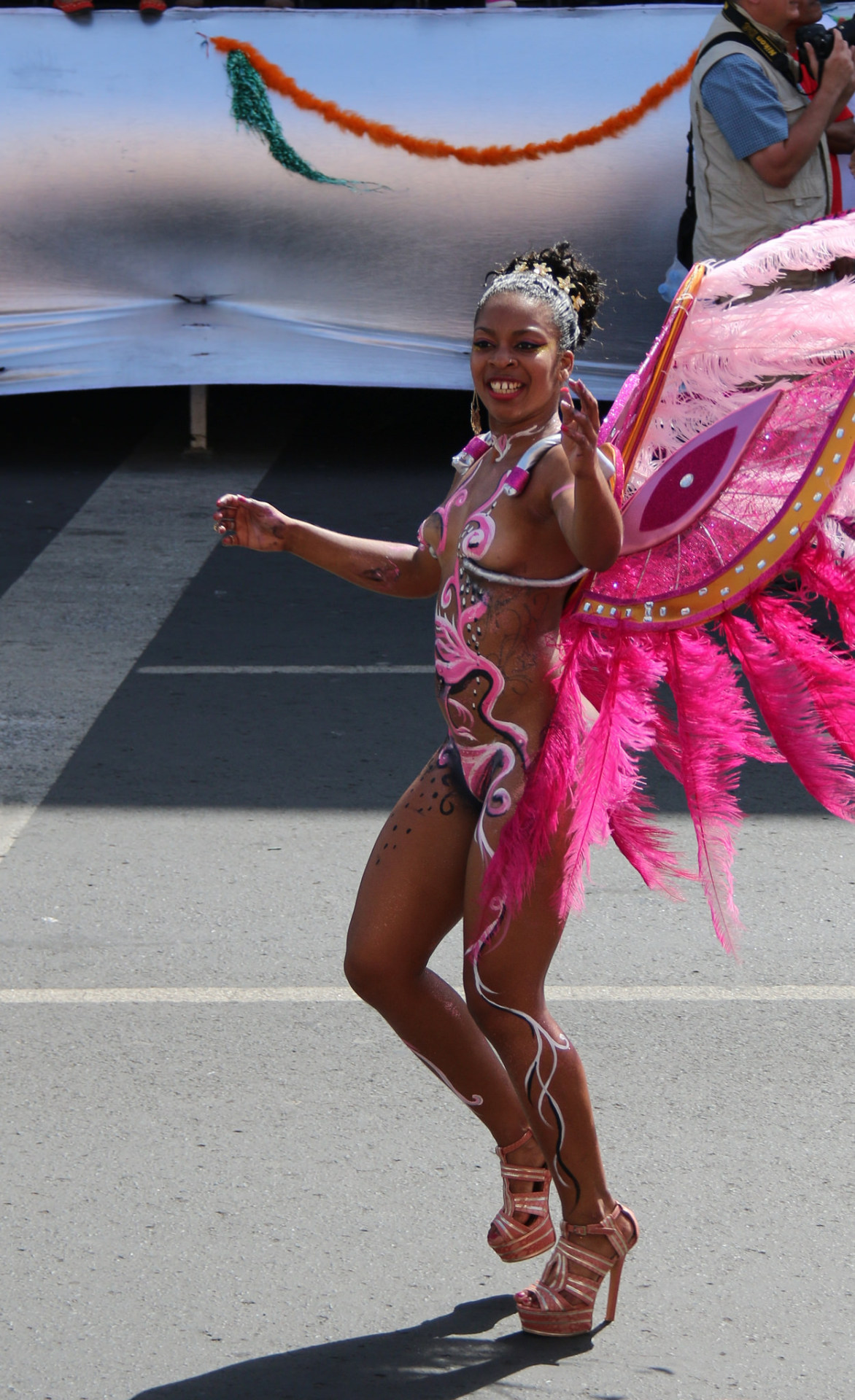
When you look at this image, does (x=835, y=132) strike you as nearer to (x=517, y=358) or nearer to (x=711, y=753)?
(x=517, y=358)

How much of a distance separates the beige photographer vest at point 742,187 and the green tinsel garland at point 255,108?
310 centimetres

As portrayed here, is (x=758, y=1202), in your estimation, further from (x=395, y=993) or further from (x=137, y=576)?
(x=137, y=576)

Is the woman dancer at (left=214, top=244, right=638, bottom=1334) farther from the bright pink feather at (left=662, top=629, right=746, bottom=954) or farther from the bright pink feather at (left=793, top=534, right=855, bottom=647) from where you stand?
the bright pink feather at (left=793, top=534, right=855, bottom=647)

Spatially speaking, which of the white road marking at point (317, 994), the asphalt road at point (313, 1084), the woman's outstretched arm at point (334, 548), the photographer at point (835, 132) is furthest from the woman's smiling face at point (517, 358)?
the photographer at point (835, 132)

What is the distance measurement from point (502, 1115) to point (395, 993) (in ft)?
1.04

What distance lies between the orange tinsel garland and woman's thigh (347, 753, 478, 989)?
6826mm

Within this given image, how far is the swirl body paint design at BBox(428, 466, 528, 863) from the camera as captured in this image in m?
2.90

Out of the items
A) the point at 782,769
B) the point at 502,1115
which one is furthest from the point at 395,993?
the point at 782,769

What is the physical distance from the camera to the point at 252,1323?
9.66 feet

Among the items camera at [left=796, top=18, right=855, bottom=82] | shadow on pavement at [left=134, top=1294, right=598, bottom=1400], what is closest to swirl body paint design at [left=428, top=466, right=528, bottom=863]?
shadow on pavement at [left=134, top=1294, right=598, bottom=1400]

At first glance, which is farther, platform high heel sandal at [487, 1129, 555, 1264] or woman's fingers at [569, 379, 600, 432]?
platform high heel sandal at [487, 1129, 555, 1264]

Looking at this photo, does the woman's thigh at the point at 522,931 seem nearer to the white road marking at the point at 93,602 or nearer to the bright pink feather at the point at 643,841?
the bright pink feather at the point at 643,841

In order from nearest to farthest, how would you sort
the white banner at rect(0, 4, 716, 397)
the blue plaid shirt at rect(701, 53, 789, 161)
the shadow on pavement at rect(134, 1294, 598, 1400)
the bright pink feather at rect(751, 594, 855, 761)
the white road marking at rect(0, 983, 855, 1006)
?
the shadow on pavement at rect(134, 1294, 598, 1400) → the bright pink feather at rect(751, 594, 855, 761) → the white road marking at rect(0, 983, 855, 1006) → the blue plaid shirt at rect(701, 53, 789, 161) → the white banner at rect(0, 4, 716, 397)

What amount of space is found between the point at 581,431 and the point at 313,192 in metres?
7.13
